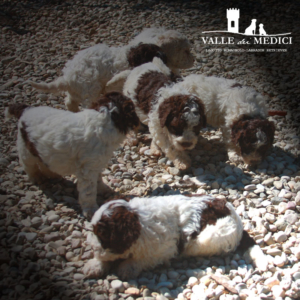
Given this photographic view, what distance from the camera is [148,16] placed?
26.5ft

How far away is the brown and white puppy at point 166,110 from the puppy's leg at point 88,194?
3.66 ft

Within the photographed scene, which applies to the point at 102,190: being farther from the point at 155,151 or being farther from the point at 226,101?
the point at 226,101

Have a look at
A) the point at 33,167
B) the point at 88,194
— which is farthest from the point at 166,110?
the point at 33,167

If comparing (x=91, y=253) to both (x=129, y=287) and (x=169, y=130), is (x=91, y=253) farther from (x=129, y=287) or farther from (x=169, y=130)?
(x=169, y=130)

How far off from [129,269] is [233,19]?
7086 millimetres

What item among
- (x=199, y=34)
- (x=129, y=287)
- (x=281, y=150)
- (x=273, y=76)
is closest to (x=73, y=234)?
(x=129, y=287)

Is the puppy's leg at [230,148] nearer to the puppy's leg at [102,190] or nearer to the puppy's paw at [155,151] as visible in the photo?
the puppy's paw at [155,151]

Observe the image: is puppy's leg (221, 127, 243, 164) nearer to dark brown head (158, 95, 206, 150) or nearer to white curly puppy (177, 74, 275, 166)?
white curly puppy (177, 74, 275, 166)

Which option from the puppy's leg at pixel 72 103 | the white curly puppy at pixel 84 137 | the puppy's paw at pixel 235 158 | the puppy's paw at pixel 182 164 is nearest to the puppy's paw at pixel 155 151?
the puppy's paw at pixel 182 164

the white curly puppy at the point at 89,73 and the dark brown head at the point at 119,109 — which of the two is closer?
the dark brown head at the point at 119,109

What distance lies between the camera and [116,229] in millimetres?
2479

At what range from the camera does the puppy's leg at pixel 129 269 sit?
2.69 meters

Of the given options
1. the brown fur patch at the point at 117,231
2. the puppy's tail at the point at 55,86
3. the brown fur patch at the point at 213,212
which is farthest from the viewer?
the puppy's tail at the point at 55,86

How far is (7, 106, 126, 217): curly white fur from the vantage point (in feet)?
10.7
